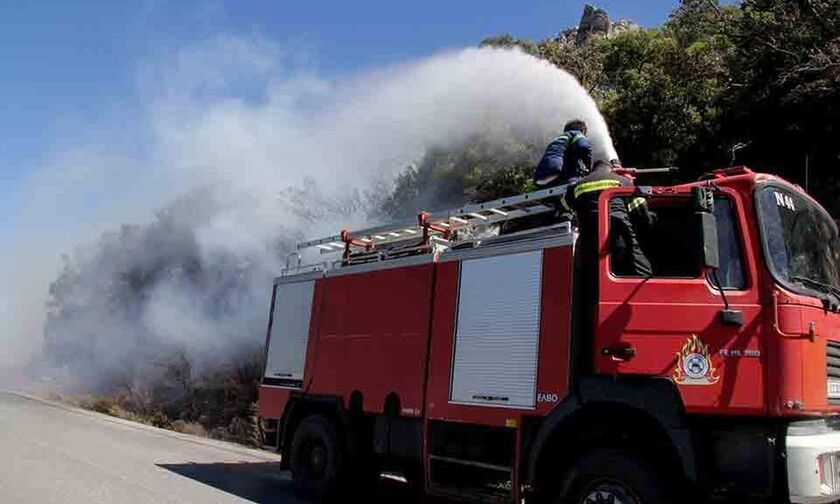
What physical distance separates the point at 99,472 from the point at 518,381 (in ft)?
18.8

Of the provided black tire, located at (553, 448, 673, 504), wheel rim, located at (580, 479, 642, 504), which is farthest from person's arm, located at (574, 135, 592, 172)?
wheel rim, located at (580, 479, 642, 504)

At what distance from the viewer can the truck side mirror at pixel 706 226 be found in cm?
473

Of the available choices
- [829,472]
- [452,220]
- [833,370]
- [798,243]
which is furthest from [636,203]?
[452,220]

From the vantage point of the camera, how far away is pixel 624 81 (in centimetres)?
1856

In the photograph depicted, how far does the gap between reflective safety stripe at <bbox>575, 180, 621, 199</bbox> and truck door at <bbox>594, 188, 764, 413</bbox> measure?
0.13m

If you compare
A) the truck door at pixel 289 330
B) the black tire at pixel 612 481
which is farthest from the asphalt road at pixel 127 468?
the black tire at pixel 612 481

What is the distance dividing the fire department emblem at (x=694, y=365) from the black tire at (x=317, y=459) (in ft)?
12.5

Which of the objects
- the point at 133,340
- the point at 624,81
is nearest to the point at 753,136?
the point at 624,81

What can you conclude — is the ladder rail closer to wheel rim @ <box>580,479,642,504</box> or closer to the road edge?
wheel rim @ <box>580,479,642,504</box>

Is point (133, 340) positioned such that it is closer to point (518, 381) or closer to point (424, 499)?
point (424, 499)

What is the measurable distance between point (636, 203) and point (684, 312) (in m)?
0.86

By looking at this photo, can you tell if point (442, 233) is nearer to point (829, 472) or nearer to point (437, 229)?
point (437, 229)

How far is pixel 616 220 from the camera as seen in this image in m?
5.31

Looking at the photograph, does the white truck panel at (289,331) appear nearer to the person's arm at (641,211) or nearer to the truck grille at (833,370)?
the person's arm at (641,211)
